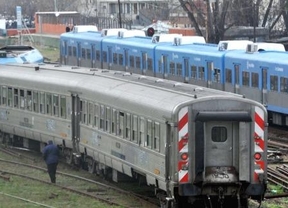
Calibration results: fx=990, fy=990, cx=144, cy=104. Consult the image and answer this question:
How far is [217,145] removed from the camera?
16953mm

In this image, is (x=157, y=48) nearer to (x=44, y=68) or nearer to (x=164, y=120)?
(x=44, y=68)

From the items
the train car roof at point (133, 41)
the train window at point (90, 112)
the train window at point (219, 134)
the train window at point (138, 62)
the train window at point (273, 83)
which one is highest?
the train window at point (219, 134)

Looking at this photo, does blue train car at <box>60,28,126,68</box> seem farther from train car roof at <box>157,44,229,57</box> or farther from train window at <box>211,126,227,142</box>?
train window at <box>211,126,227,142</box>

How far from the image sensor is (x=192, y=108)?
16.9 meters

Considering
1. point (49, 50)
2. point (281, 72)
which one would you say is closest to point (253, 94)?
point (281, 72)

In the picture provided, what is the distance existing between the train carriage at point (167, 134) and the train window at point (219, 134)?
17 mm

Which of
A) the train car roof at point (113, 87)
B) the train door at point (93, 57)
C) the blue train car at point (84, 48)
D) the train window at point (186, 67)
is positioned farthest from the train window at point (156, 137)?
the train door at point (93, 57)

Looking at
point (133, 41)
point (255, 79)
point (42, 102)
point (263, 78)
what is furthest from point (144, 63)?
point (42, 102)

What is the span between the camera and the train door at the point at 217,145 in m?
16.9

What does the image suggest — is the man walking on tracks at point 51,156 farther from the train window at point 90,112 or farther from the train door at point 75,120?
the train door at point 75,120

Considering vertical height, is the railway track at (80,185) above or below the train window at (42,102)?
below

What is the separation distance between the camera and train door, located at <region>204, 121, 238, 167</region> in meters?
16.9

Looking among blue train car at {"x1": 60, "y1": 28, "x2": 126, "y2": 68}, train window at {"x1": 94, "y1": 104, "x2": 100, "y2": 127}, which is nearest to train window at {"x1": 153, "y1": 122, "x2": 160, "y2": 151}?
train window at {"x1": 94, "y1": 104, "x2": 100, "y2": 127}

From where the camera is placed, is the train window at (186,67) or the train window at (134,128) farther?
the train window at (186,67)
